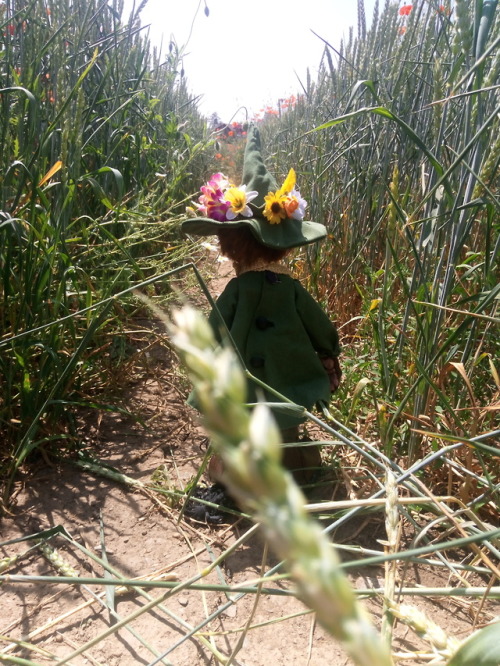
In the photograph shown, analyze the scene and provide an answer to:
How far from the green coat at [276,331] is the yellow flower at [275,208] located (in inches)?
5.2

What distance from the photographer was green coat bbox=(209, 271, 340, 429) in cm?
130

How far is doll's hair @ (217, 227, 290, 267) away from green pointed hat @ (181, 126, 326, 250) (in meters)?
0.03

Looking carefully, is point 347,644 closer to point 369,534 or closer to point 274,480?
point 274,480

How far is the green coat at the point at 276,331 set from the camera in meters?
1.30

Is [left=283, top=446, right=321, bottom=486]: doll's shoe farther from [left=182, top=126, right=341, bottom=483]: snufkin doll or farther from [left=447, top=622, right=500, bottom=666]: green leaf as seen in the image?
[left=447, top=622, right=500, bottom=666]: green leaf

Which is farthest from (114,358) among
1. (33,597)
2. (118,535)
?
(33,597)

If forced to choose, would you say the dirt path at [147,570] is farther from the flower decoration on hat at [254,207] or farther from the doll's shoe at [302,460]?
the flower decoration on hat at [254,207]

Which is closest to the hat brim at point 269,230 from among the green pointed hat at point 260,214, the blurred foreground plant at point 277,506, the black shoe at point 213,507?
the green pointed hat at point 260,214

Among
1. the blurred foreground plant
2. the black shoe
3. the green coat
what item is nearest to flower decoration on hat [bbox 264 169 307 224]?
the green coat

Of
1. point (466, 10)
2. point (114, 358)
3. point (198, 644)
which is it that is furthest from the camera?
point (114, 358)

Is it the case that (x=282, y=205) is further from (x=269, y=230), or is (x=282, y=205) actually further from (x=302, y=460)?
(x=302, y=460)

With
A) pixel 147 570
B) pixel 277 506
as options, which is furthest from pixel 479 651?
pixel 147 570

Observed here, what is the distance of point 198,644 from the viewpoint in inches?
37.7

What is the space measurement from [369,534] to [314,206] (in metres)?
1.46
